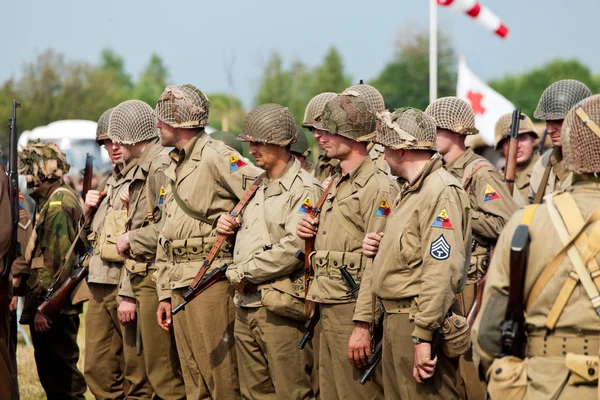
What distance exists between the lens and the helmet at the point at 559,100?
27.8ft

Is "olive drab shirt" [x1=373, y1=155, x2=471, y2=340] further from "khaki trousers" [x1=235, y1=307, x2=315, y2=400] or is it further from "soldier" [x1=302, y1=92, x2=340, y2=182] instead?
"soldier" [x1=302, y1=92, x2=340, y2=182]

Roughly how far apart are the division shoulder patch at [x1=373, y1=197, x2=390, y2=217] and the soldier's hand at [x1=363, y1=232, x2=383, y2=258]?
0.30 m

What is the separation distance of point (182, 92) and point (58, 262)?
2.81 meters

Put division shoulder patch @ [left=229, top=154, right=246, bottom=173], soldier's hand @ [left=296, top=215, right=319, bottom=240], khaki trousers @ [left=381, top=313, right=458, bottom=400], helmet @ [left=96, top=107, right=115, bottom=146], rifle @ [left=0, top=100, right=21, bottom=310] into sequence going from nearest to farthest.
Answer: khaki trousers @ [left=381, top=313, right=458, bottom=400] < soldier's hand @ [left=296, top=215, right=319, bottom=240] < division shoulder patch @ [left=229, top=154, right=246, bottom=173] < rifle @ [left=0, top=100, right=21, bottom=310] < helmet @ [left=96, top=107, right=115, bottom=146]

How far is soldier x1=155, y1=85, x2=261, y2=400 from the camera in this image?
8109 mm

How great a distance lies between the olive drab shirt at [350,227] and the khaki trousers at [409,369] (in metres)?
0.66

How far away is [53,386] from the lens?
1046 cm

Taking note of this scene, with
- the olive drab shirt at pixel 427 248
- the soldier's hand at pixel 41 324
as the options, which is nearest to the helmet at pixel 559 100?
the olive drab shirt at pixel 427 248

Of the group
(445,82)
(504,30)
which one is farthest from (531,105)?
(504,30)

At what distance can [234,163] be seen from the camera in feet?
26.9

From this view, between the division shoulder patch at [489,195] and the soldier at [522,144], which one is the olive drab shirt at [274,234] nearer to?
the division shoulder patch at [489,195]

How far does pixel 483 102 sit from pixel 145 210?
11999 millimetres

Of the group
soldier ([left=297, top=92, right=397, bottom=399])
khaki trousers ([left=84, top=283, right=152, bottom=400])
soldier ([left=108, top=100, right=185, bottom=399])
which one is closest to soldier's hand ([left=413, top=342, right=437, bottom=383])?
soldier ([left=297, top=92, right=397, bottom=399])

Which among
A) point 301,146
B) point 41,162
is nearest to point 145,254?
point 41,162
